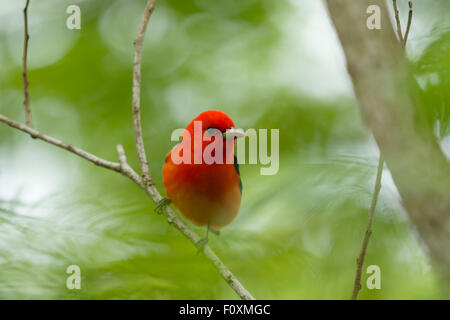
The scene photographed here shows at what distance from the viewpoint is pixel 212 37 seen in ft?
15.3

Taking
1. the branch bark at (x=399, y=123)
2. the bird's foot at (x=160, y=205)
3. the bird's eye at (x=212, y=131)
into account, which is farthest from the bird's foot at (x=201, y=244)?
the branch bark at (x=399, y=123)

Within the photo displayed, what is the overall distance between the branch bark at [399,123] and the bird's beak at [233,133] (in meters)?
0.88

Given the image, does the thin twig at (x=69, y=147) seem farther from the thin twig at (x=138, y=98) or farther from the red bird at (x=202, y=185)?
the red bird at (x=202, y=185)

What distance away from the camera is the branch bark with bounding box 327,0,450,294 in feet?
3.54

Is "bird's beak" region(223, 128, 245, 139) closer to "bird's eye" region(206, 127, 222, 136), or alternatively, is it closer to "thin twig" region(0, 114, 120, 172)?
"bird's eye" region(206, 127, 222, 136)

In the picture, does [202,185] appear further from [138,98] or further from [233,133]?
[138,98]

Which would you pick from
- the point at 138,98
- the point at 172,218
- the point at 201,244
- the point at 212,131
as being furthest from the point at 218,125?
the point at 201,244

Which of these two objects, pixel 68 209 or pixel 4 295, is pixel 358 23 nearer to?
pixel 68 209

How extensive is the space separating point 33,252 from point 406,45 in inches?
57.6

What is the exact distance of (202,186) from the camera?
2.57 meters

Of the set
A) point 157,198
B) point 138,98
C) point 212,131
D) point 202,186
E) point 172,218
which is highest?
point 138,98

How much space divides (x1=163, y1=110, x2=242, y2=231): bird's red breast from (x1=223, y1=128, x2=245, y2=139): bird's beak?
165 millimetres

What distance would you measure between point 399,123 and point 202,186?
5.01 feet
